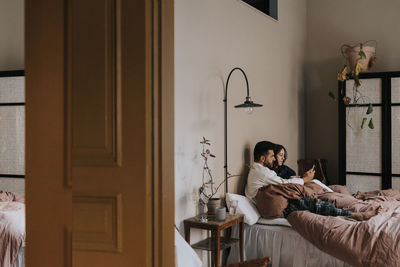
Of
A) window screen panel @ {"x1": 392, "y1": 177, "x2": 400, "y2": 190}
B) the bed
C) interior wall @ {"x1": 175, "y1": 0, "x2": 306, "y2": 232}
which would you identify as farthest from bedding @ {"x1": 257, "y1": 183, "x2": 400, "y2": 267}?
window screen panel @ {"x1": 392, "y1": 177, "x2": 400, "y2": 190}

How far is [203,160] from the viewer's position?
4051 millimetres

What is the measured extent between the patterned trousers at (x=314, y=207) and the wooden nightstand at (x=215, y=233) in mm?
527

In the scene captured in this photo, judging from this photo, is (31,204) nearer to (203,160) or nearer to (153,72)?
(153,72)

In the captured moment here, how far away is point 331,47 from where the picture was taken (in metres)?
6.64

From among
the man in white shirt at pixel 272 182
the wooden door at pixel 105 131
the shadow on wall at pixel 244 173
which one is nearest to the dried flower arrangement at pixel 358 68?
the man in white shirt at pixel 272 182

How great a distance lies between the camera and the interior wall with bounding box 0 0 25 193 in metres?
3.71

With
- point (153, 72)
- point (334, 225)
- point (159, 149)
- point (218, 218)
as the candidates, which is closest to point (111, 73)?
point (153, 72)

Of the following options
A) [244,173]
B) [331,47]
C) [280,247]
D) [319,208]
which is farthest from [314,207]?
[331,47]

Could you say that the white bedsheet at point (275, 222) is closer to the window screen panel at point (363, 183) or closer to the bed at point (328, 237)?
the bed at point (328, 237)

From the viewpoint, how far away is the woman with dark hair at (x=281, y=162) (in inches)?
189

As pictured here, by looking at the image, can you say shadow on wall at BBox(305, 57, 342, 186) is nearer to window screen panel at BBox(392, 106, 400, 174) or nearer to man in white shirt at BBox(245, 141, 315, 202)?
window screen panel at BBox(392, 106, 400, 174)

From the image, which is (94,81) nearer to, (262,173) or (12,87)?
(12,87)

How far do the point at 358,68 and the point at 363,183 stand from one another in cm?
148

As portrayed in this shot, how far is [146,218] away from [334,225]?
93.5 inches
